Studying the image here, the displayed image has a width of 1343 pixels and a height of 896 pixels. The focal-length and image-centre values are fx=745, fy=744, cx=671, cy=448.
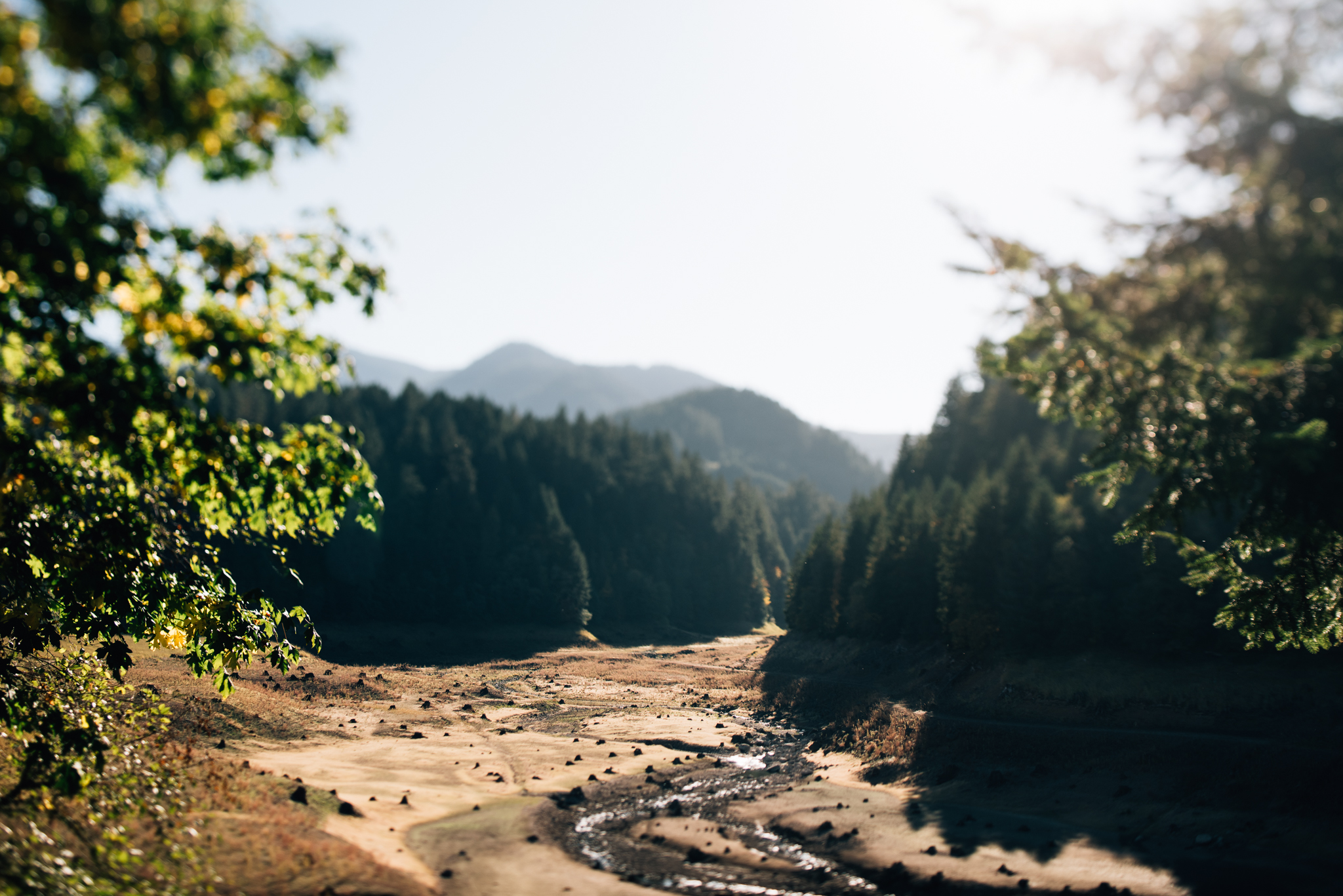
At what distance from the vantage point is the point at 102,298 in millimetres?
Result: 7652

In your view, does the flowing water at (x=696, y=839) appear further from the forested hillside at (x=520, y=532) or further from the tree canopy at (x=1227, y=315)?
the forested hillside at (x=520, y=532)

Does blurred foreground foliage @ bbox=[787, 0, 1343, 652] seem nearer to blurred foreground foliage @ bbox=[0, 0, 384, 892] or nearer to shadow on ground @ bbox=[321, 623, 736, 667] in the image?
blurred foreground foliage @ bbox=[0, 0, 384, 892]

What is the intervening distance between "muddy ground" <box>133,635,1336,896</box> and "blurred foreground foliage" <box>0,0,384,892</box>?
15.8 ft

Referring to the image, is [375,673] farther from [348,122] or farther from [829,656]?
[348,122]

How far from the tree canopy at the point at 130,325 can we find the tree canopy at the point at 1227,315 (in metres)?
9.44

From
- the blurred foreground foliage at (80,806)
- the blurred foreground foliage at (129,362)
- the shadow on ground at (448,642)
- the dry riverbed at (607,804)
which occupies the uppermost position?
the blurred foreground foliage at (129,362)

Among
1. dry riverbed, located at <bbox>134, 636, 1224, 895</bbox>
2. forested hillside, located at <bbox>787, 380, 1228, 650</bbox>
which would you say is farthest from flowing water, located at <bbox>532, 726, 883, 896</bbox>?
forested hillside, located at <bbox>787, 380, 1228, 650</bbox>

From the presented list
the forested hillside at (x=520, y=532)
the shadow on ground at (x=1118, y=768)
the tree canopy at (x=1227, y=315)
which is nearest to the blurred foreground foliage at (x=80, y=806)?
the tree canopy at (x=1227, y=315)

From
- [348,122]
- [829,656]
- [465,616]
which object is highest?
[348,122]

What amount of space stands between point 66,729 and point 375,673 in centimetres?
4881

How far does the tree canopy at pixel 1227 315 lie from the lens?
8836 mm

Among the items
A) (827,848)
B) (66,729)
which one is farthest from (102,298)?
(827,848)

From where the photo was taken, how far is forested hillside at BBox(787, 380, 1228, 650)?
45.0 metres

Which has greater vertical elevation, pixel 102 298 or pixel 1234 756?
pixel 102 298
